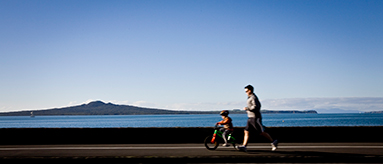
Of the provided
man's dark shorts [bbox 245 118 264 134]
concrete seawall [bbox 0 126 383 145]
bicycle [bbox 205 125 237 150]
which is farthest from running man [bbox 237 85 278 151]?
concrete seawall [bbox 0 126 383 145]

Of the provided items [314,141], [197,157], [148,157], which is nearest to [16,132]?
[148,157]

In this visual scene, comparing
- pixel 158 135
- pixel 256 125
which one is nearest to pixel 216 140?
pixel 256 125

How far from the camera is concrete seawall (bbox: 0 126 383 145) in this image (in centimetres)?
1205

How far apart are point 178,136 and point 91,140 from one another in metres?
2.83

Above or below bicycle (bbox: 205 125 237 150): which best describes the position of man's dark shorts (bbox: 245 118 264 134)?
above

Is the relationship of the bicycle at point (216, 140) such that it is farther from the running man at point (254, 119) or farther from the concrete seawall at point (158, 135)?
the concrete seawall at point (158, 135)

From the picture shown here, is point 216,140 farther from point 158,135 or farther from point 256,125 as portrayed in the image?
point 158,135

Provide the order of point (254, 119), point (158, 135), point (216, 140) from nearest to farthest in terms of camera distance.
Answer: point (254, 119), point (216, 140), point (158, 135)

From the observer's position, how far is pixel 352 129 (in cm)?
1215

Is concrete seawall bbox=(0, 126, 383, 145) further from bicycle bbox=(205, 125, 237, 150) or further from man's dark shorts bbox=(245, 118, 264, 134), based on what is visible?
man's dark shorts bbox=(245, 118, 264, 134)

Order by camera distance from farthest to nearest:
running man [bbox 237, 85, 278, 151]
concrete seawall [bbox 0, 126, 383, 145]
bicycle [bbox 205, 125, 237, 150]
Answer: concrete seawall [bbox 0, 126, 383, 145]
bicycle [bbox 205, 125, 237, 150]
running man [bbox 237, 85, 278, 151]

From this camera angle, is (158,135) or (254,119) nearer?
(254,119)

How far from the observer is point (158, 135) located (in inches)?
481

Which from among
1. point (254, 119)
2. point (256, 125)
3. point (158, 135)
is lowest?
point (158, 135)
